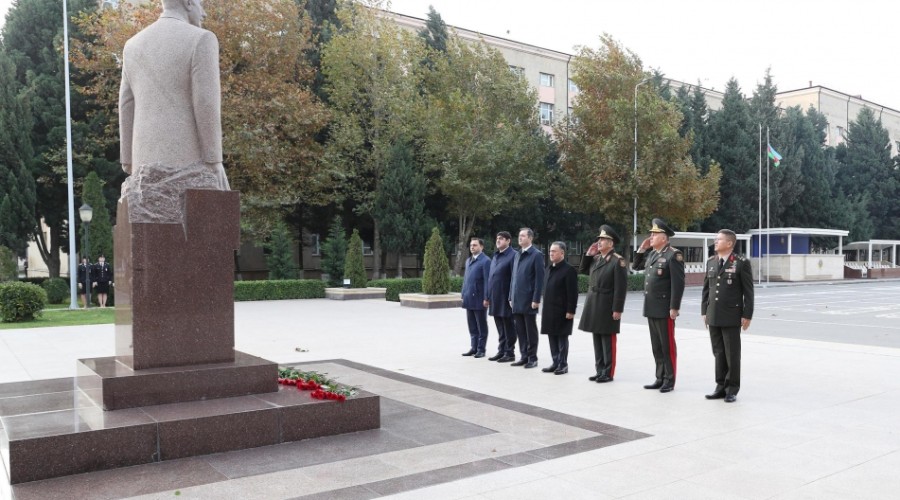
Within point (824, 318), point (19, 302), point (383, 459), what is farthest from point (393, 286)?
point (383, 459)

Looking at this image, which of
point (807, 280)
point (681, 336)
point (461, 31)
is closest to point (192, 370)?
point (681, 336)

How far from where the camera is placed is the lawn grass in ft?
50.2

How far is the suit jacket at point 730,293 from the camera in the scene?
704cm

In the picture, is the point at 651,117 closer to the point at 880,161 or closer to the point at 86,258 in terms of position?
the point at 86,258

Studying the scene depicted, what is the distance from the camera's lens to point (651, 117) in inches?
1228

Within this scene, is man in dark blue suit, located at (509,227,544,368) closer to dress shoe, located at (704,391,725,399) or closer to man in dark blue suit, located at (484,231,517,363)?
man in dark blue suit, located at (484,231,517,363)

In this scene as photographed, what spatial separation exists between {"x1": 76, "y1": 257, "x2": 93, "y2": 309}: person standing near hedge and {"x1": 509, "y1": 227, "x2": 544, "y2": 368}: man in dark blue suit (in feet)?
53.1

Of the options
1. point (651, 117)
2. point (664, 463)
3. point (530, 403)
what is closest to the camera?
point (664, 463)

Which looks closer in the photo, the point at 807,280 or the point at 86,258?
the point at 86,258

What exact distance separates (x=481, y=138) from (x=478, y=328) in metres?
20.9

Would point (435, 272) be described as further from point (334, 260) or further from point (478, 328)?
point (478, 328)

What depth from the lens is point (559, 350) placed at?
8984 millimetres

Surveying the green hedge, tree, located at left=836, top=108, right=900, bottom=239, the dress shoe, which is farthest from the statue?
tree, located at left=836, top=108, right=900, bottom=239

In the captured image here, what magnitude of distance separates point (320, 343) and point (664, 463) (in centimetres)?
800
